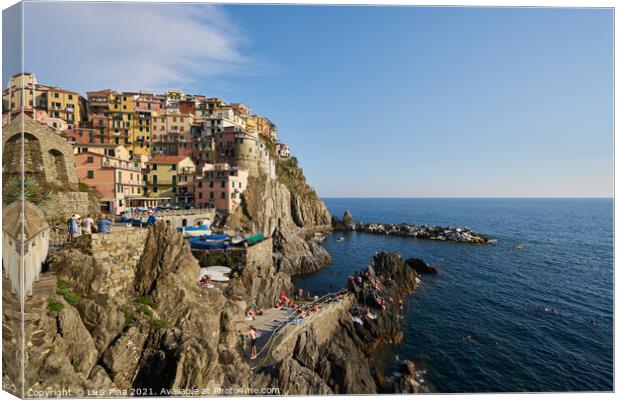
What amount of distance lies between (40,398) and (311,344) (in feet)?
31.7

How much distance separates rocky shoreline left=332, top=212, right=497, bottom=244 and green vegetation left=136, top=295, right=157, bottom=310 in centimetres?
5395

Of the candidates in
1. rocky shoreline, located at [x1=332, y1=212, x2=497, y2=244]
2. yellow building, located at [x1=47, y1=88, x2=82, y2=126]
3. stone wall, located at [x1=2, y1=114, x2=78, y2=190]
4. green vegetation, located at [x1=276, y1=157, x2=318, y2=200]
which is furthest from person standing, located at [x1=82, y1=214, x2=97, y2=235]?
rocky shoreline, located at [x1=332, y1=212, x2=497, y2=244]

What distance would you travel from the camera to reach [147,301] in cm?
987

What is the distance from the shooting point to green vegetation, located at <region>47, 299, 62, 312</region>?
688 centimetres

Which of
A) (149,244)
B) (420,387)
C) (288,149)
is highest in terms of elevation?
(288,149)

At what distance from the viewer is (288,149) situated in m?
75.2

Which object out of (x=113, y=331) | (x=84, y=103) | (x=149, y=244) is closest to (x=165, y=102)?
(x=84, y=103)

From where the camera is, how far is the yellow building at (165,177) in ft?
99.8

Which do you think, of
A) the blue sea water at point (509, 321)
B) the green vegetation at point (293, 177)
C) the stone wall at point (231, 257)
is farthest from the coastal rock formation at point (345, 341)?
the green vegetation at point (293, 177)

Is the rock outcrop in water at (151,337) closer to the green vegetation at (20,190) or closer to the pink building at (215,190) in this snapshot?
the green vegetation at (20,190)

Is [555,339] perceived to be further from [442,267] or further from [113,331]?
[113,331]

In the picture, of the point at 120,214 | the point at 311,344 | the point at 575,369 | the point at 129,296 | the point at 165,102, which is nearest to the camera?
the point at 129,296

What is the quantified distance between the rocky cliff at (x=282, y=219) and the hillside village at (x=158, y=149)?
1937 mm

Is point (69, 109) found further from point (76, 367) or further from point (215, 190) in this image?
point (76, 367)
